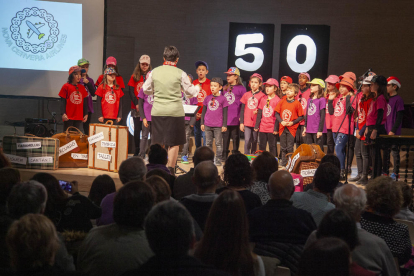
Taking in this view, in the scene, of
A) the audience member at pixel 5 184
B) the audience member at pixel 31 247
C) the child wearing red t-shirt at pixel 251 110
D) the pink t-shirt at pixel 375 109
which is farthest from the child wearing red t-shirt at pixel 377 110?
the audience member at pixel 31 247

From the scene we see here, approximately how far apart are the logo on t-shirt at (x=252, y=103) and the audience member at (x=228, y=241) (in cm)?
503

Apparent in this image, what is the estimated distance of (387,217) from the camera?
242 cm

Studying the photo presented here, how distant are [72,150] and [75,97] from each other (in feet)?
3.85

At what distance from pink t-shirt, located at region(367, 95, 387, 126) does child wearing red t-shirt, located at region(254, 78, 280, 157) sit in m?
1.50

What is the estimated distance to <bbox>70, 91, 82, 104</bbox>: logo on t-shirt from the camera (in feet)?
20.4

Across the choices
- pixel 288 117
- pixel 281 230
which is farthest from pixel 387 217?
pixel 288 117

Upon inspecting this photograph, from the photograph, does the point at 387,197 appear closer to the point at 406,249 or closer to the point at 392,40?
the point at 406,249

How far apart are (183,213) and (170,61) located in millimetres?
3118

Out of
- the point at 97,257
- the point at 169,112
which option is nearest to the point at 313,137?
the point at 169,112

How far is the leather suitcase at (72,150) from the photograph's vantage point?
524cm

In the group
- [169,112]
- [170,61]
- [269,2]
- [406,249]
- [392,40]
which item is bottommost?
[406,249]

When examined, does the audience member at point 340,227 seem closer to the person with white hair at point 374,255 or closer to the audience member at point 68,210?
the person with white hair at point 374,255

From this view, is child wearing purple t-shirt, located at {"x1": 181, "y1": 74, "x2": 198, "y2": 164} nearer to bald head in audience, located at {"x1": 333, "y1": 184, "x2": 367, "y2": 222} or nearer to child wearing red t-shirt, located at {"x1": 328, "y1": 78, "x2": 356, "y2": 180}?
child wearing red t-shirt, located at {"x1": 328, "y1": 78, "x2": 356, "y2": 180}

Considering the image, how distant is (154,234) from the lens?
135cm
